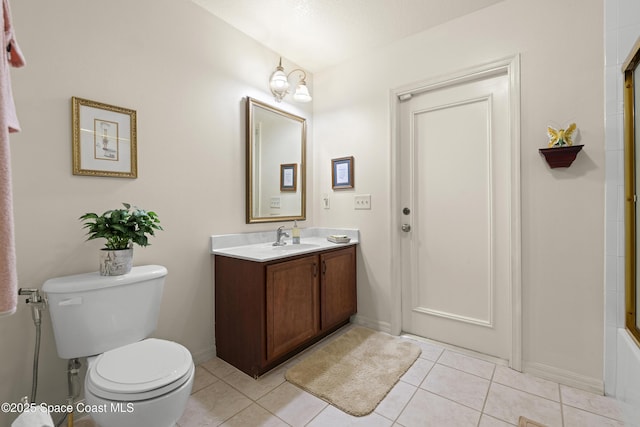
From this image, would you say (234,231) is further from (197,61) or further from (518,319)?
(518,319)

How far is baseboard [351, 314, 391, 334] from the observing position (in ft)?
8.11

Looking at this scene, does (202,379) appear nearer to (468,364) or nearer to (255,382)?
(255,382)

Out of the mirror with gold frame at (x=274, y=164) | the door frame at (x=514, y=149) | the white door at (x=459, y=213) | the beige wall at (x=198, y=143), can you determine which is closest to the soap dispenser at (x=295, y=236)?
the mirror with gold frame at (x=274, y=164)

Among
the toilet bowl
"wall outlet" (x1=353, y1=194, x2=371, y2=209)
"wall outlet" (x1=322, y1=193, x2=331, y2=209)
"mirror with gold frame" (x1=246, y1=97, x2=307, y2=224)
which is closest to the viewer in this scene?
the toilet bowl

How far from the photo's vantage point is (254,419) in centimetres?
148

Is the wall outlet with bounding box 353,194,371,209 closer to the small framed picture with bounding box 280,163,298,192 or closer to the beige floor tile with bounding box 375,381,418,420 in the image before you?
the small framed picture with bounding box 280,163,298,192

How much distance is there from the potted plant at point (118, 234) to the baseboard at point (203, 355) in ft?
2.84

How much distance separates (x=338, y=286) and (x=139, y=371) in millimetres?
1523

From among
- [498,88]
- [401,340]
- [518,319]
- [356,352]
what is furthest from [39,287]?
[498,88]

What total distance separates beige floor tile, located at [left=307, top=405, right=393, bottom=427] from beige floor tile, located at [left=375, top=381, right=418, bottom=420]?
5 cm

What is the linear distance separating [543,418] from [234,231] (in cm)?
213

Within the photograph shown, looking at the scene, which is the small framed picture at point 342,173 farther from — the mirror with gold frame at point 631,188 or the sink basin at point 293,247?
the mirror with gold frame at point 631,188

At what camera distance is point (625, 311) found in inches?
60.3

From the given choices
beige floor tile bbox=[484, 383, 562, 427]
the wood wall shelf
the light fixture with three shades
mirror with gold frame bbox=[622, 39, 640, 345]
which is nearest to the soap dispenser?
the light fixture with three shades
